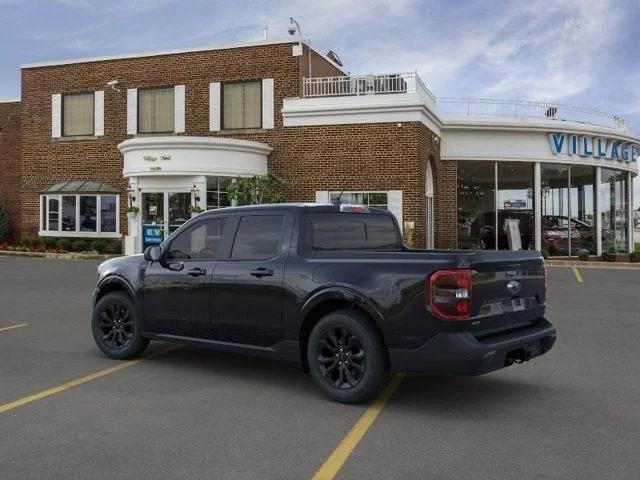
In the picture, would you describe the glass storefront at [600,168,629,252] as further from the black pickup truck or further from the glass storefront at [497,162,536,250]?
the black pickup truck

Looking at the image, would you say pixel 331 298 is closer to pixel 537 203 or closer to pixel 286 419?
pixel 286 419

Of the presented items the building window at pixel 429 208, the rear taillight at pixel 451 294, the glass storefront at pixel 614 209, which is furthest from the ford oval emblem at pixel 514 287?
the glass storefront at pixel 614 209

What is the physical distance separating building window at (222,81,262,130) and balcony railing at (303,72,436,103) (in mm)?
1777

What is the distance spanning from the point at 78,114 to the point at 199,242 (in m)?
20.9

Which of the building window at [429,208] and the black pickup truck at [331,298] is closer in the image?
the black pickup truck at [331,298]

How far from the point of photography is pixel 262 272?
6.11 meters

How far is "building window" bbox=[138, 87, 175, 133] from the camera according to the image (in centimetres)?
2408

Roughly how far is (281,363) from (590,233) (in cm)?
A: 2092

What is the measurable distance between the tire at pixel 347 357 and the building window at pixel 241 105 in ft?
58.4

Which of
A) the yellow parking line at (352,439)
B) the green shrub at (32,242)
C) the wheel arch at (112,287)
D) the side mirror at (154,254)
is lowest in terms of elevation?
the yellow parking line at (352,439)

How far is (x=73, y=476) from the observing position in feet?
13.2

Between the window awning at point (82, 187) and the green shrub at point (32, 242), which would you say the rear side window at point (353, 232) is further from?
the green shrub at point (32, 242)

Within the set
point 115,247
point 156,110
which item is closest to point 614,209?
point 156,110

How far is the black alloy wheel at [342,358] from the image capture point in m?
5.51
